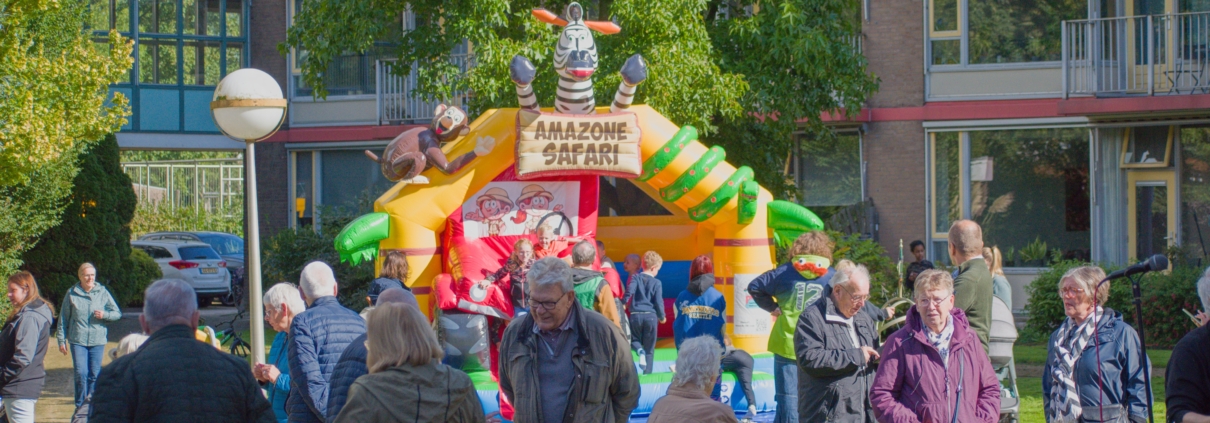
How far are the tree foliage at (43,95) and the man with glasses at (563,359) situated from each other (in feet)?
27.6

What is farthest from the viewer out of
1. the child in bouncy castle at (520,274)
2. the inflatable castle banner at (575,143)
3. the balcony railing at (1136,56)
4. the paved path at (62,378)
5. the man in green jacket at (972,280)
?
the balcony railing at (1136,56)

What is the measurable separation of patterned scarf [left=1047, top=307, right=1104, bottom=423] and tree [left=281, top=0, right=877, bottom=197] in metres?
7.28

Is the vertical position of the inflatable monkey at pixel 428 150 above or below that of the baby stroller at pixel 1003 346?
above

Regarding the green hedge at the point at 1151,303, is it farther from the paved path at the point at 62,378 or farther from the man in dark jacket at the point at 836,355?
the paved path at the point at 62,378

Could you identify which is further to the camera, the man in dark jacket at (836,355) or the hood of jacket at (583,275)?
the hood of jacket at (583,275)

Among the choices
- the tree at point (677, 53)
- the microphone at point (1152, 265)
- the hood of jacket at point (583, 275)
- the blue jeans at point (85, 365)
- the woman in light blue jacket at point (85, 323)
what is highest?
the tree at point (677, 53)

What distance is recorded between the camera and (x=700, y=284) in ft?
31.7

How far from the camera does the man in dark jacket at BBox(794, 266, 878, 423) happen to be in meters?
5.97

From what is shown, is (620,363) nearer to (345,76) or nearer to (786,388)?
(786,388)

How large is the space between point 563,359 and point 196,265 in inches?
743

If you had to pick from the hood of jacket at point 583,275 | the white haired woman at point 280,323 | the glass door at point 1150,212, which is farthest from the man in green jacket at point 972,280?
the glass door at point 1150,212

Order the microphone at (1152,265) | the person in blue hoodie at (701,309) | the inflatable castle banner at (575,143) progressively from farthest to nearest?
the inflatable castle banner at (575,143) < the person in blue hoodie at (701,309) < the microphone at (1152,265)

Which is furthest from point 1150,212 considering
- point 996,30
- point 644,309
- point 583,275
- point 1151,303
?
point 583,275

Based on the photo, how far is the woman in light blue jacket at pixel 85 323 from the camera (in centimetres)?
1027
